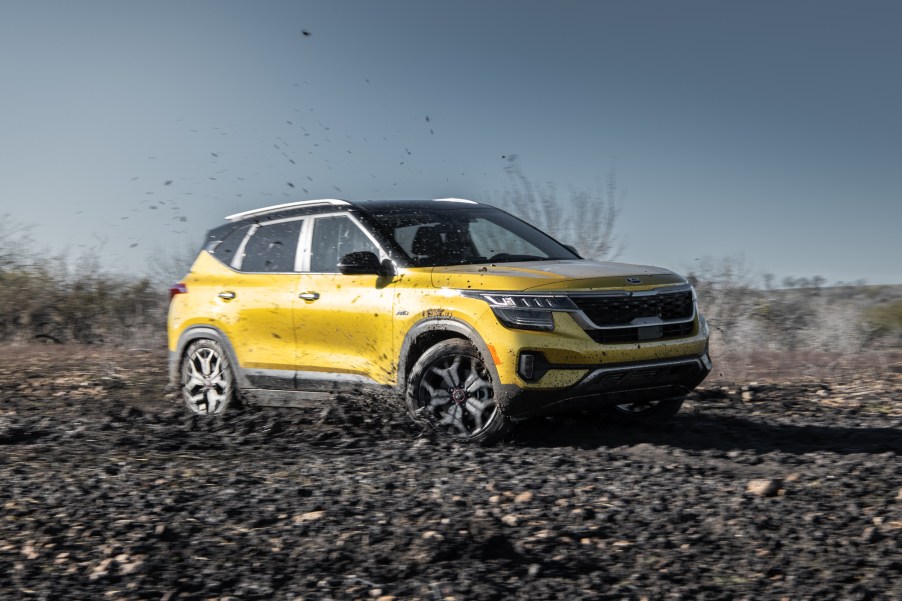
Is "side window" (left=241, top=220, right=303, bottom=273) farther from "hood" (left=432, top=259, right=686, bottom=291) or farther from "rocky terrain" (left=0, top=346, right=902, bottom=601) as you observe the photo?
"hood" (left=432, top=259, right=686, bottom=291)

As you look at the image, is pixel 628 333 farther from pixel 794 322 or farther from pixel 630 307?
pixel 794 322

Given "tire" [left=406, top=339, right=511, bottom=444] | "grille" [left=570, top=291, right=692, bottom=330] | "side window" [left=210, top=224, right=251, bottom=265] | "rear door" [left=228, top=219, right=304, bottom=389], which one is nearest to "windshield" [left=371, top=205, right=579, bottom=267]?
"tire" [left=406, top=339, right=511, bottom=444]

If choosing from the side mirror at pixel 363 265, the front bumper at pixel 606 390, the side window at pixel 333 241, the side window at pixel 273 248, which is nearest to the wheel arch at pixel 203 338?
the side window at pixel 273 248

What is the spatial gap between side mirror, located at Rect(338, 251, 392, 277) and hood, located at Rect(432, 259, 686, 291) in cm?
41

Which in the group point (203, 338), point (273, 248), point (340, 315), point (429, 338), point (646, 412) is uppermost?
point (273, 248)

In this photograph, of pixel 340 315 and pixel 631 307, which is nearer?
pixel 631 307

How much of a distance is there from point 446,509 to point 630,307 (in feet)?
7.15

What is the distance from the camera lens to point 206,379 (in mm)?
8711

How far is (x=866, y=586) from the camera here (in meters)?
4.00

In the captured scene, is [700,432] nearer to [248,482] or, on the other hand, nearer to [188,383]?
[248,482]

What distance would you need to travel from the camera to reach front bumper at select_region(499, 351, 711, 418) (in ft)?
Result: 21.1

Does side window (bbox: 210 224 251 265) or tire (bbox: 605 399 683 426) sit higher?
side window (bbox: 210 224 251 265)

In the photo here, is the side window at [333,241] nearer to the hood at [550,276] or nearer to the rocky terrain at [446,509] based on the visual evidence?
the hood at [550,276]

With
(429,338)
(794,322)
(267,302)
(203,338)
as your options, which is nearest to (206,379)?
(203,338)
